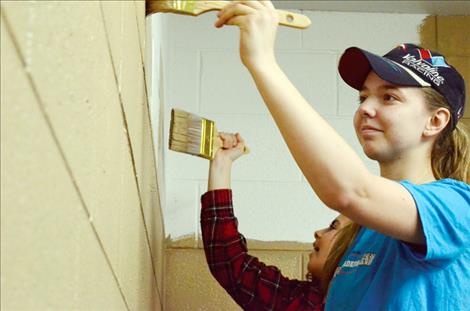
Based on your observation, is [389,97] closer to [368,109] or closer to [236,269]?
[368,109]

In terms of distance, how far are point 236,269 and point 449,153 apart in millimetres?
836

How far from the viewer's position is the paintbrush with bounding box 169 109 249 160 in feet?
6.26

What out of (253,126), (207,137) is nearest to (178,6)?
(207,137)

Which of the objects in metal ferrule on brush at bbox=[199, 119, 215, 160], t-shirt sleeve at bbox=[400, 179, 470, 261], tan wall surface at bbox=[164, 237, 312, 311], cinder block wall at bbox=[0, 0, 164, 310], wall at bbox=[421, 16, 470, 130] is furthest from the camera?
wall at bbox=[421, 16, 470, 130]

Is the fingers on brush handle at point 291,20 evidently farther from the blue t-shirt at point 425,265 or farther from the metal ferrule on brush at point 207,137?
the metal ferrule on brush at point 207,137

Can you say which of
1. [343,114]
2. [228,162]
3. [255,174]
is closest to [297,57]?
[343,114]

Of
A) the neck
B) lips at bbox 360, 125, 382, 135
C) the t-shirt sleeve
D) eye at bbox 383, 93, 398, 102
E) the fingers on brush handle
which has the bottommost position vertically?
the t-shirt sleeve

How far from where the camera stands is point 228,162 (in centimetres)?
225

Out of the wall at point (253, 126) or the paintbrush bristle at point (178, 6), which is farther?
the wall at point (253, 126)

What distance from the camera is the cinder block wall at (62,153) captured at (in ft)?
1.17

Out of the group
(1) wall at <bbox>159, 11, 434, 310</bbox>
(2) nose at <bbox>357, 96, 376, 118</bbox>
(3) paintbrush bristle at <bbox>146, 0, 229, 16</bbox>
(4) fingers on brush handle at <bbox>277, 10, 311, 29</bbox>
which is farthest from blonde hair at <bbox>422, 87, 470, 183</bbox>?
(1) wall at <bbox>159, 11, 434, 310</bbox>

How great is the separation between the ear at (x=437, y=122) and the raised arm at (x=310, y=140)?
1.04ft

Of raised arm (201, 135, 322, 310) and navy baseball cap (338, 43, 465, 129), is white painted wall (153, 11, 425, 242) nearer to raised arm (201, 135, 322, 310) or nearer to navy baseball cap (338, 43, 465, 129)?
raised arm (201, 135, 322, 310)

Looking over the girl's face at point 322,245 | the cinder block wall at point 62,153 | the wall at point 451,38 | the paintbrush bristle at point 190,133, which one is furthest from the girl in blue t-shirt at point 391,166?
the wall at point 451,38
